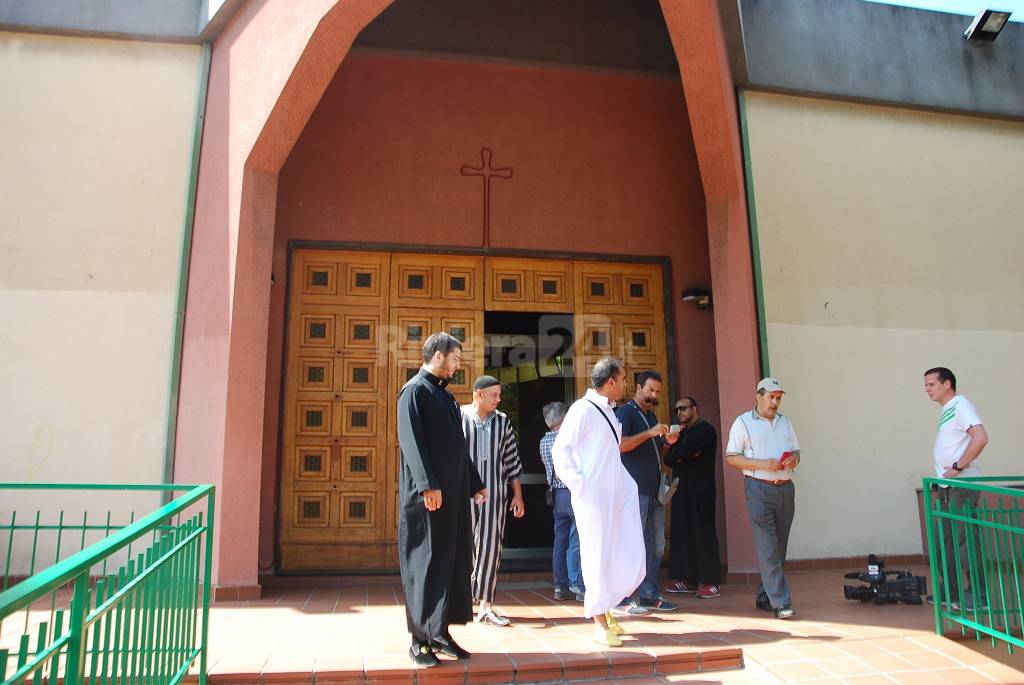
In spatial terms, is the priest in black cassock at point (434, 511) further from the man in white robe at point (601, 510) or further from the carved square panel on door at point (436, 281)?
the carved square panel on door at point (436, 281)

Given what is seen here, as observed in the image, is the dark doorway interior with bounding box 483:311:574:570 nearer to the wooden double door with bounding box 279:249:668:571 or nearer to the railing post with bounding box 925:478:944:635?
the wooden double door with bounding box 279:249:668:571

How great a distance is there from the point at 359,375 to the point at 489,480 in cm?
243

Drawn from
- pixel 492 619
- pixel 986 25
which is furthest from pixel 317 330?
pixel 986 25

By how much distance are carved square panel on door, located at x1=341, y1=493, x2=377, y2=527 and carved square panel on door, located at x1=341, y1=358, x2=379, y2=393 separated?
935 millimetres

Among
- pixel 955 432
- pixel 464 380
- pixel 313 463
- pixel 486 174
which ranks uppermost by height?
pixel 486 174

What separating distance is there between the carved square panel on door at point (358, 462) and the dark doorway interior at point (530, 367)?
4.53 feet

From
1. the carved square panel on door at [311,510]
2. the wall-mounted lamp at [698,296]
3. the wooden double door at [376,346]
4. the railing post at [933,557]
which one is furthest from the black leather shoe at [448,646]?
the wall-mounted lamp at [698,296]

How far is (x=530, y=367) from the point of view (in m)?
7.93

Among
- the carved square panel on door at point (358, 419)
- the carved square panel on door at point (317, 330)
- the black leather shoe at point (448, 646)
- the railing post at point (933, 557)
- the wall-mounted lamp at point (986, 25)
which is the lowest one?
the black leather shoe at point (448, 646)

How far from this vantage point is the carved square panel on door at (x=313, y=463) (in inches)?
265

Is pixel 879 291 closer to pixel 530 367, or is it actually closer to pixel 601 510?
pixel 530 367

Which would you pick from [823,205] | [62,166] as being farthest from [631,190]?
[62,166]

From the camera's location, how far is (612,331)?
7.54 m

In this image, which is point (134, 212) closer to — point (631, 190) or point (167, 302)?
point (167, 302)
